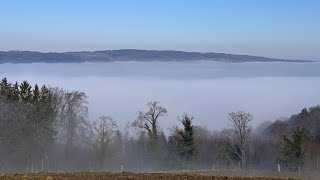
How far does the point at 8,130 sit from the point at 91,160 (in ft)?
45.7

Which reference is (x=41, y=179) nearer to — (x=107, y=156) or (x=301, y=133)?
(x=301, y=133)

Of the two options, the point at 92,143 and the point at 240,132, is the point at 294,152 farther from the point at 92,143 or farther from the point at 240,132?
the point at 92,143

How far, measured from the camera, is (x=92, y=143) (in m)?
64.9

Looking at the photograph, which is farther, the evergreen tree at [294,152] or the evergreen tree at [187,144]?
the evergreen tree at [187,144]

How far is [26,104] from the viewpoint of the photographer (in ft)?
186

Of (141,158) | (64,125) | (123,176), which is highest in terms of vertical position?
(123,176)

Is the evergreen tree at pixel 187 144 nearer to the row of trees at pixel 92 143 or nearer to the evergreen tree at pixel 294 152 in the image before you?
the row of trees at pixel 92 143

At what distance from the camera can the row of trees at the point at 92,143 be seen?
5319 cm

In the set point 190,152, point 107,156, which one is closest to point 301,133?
point 190,152

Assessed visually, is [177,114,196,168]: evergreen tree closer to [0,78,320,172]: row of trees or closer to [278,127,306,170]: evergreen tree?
[0,78,320,172]: row of trees

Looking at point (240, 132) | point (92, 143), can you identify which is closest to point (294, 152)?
point (240, 132)

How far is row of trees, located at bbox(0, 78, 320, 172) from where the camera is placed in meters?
53.2

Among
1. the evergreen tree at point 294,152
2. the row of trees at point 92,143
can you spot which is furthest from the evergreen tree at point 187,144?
the evergreen tree at point 294,152

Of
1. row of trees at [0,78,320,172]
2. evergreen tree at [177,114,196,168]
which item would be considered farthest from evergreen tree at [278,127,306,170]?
evergreen tree at [177,114,196,168]
